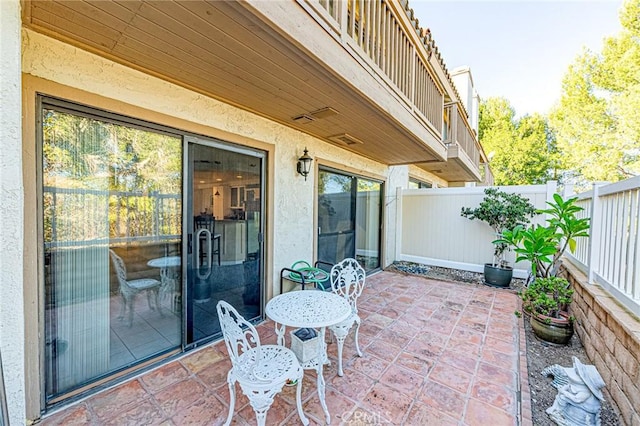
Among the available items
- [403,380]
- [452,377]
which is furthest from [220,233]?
[452,377]

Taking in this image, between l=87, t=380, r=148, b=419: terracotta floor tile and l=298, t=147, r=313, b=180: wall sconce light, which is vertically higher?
l=298, t=147, r=313, b=180: wall sconce light

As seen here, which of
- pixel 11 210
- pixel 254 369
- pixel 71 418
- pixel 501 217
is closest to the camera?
pixel 11 210

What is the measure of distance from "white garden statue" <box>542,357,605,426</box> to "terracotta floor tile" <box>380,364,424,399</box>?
90 centimetres

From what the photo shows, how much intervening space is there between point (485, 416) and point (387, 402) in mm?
684

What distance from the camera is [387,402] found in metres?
1.96

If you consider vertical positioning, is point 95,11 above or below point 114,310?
above

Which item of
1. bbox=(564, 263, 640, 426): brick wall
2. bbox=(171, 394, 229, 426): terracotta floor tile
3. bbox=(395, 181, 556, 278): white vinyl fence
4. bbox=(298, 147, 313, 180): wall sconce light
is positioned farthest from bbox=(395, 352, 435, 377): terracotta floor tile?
bbox=(395, 181, 556, 278): white vinyl fence

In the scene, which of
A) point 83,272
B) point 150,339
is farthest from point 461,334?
point 83,272

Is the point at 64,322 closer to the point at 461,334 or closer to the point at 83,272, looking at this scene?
the point at 83,272

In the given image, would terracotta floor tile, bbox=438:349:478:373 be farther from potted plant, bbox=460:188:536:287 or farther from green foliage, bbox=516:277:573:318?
potted plant, bbox=460:188:536:287

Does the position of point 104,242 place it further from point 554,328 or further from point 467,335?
point 554,328

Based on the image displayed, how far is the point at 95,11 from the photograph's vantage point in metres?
1.48

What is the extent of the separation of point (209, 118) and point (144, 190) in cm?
94

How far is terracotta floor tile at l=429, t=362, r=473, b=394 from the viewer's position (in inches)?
84.7
